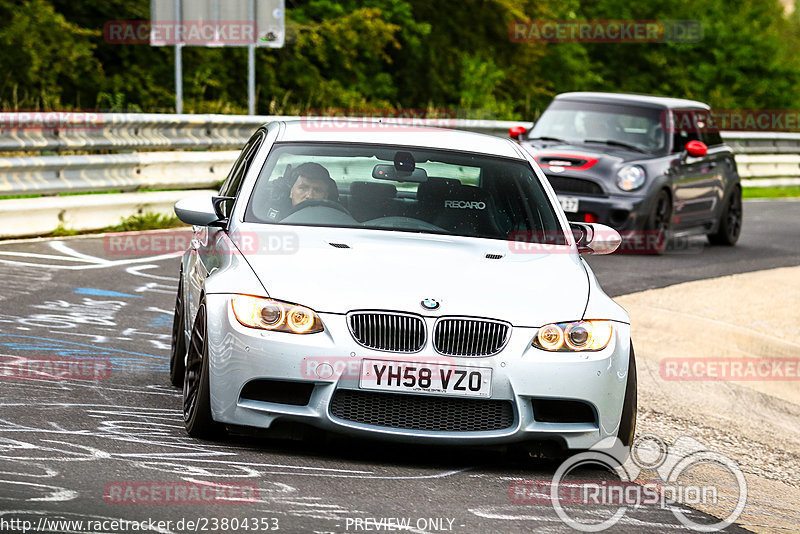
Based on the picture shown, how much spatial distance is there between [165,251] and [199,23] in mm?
6763

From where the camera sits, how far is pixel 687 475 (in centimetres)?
637

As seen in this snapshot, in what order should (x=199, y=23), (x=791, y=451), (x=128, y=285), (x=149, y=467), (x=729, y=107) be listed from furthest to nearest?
(x=729, y=107) → (x=199, y=23) → (x=128, y=285) → (x=791, y=451) → (x=149, y=467)

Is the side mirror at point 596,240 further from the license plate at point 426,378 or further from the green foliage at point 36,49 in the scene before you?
the green foliage at point 36,49

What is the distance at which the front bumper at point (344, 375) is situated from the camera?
5.77 metres

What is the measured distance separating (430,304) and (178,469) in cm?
120

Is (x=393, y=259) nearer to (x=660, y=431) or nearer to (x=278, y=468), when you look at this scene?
(x=278, y=468)

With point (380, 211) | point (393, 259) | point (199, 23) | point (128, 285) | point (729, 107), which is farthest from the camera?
point (729, 107)

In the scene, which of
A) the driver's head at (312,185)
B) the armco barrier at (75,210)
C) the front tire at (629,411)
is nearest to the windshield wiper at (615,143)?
the armco barrier at (75,210)

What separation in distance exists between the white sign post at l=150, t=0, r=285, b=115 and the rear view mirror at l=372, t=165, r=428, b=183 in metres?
12.3

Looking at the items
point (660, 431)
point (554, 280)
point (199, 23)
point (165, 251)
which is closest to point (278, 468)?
point (554, 280)

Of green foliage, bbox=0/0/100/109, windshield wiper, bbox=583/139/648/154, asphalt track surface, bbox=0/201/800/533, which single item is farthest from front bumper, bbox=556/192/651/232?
green foliage, bbox=0/0/100/109

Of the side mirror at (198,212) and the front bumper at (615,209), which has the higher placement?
the side mirror at (198,212)

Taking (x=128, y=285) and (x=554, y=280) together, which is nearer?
(x=554, y=280)

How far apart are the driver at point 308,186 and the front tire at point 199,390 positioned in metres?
0.86
